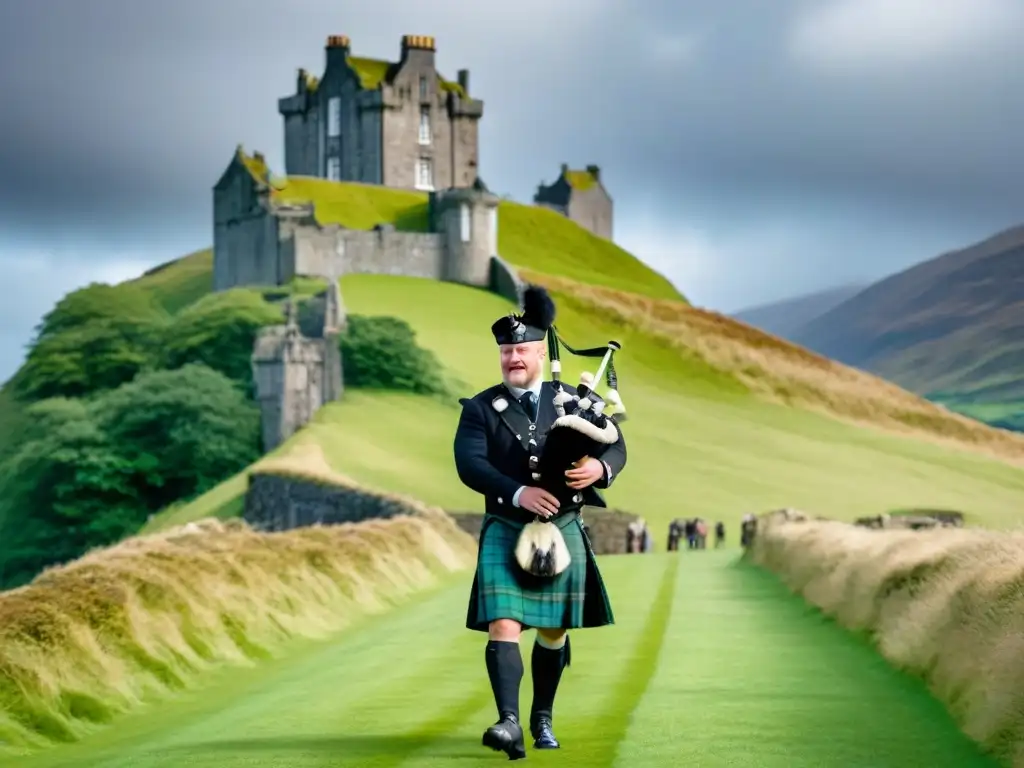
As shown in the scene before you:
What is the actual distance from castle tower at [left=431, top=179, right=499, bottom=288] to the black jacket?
11956 cm

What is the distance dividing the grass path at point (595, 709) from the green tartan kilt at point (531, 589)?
0.74 meters

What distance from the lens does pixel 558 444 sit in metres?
11.2

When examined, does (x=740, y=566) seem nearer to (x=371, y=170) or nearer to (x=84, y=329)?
(x=84, y=329)

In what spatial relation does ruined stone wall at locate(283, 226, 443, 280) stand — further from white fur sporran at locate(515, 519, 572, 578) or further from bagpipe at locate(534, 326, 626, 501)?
white fur sporran at locate(515, 519, 572, 578)

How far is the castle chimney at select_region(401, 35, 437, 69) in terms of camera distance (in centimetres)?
16225

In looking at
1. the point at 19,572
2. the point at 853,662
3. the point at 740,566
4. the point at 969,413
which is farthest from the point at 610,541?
the point at 969,413

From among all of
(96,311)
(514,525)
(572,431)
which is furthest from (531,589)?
(96,311)

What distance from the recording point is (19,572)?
8488 cm

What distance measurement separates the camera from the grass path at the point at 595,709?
1112 centimetres

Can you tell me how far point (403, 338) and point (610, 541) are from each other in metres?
46.2

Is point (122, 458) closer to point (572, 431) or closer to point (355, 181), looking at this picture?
point (355, 181)

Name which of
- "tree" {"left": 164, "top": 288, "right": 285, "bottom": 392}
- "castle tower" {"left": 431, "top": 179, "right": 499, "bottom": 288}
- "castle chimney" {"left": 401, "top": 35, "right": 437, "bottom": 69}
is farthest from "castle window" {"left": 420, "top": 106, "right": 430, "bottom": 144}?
"tree" {"left": 164, "top": 288, "right": 285, "bottom": 392}

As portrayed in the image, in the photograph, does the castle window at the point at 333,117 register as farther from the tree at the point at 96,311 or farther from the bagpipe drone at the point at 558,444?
the bagpipe drone at the point at 558,444

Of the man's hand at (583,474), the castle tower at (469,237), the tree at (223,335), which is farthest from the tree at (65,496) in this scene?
the man's hand at (583,474)
